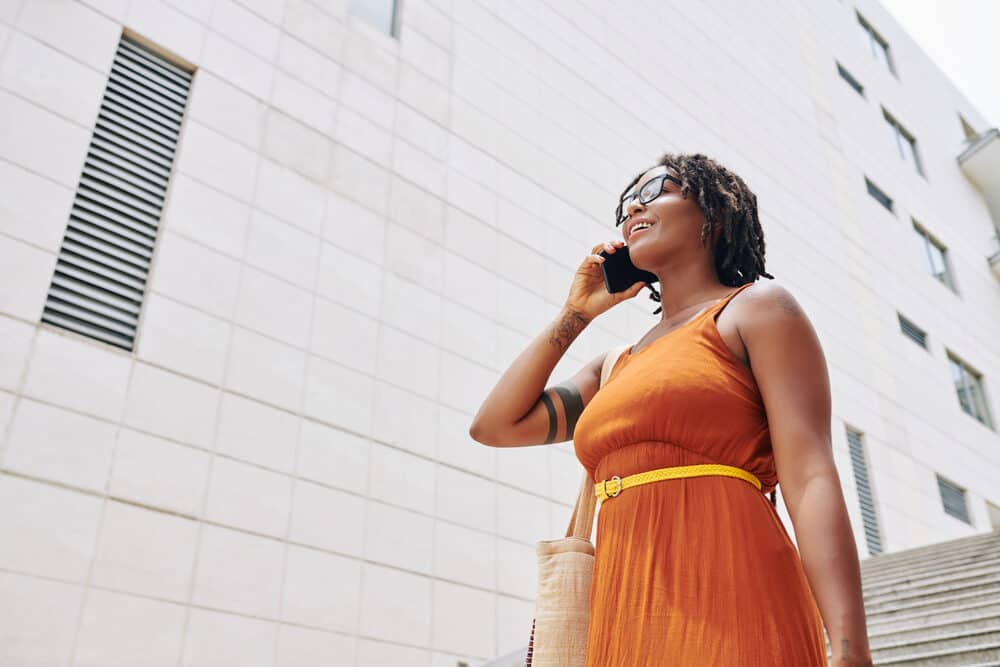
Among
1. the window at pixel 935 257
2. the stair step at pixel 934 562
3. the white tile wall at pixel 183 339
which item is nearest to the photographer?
the white tile wall at pixel 183 339

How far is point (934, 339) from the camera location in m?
17.8

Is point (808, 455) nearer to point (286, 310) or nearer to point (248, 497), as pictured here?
point (248, 497)

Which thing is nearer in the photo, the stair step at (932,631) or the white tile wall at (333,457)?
the stair step at (932,631)

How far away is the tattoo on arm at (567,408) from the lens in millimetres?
2051

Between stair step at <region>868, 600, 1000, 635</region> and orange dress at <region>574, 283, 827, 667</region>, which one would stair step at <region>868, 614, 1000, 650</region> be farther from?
orange dress at <region>574, 283, 827, 667</region>

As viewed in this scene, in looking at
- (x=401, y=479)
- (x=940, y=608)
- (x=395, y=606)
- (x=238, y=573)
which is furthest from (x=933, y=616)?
(x=238, y=573)

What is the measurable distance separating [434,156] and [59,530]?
519 cm

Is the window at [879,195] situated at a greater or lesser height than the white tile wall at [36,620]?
greater

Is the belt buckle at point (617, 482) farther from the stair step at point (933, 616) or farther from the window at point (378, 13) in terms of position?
the window at point (378, 13)

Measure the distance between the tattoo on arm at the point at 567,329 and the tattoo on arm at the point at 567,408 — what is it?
4.1 inches

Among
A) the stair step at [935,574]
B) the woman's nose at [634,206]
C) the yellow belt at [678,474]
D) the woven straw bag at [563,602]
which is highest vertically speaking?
the stair step at [935,574]

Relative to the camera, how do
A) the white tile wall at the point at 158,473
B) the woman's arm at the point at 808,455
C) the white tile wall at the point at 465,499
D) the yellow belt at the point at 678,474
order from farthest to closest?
the white tile wall at the point at 465,499 → the white tile wall at the point at 158,473 → the yellow belt at the point at 678,474 → the woman's arm at the point at 808,455

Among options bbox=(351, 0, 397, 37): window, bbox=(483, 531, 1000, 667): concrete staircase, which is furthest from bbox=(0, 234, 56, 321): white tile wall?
bbox=(351, 0, 397, 37): window

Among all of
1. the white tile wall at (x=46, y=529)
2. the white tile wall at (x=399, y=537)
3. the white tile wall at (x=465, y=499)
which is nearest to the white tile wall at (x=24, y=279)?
the white tile wall at (x=46, y=529)
